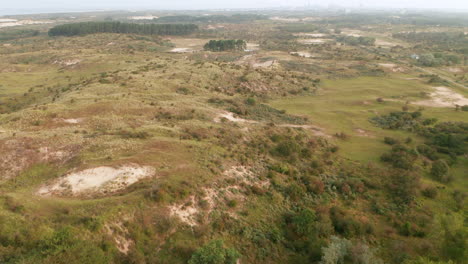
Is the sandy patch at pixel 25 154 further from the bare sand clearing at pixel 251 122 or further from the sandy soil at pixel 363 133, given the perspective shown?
the sandy soil at pixel 363 133

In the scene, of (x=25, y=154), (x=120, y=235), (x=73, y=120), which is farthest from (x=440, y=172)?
(x=73, y=120)

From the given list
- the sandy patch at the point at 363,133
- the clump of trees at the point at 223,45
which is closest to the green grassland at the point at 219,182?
the sandy patch at the point at 363,133

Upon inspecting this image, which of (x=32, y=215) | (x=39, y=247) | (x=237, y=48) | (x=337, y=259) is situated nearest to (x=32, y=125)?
(x=32, y=215)

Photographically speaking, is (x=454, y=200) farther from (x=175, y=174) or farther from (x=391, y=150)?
(x=175, y=174)

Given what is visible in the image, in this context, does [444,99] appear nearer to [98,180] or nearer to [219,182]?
[219,182]

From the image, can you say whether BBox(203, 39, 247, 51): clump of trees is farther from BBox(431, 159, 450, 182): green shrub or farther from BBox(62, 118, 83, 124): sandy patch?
BBox(431, 159, 450, 182): green shrub

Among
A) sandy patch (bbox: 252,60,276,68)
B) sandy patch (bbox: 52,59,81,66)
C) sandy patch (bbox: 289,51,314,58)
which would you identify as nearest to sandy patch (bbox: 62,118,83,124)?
sandy patch (bbox: 52,59,81,66)

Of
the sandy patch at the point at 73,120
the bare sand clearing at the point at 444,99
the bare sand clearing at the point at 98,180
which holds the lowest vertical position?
the bare sand clearing at the point at 98,180

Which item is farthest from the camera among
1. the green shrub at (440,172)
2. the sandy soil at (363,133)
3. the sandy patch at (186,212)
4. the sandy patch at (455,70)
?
the sandy patch at (455,70)
